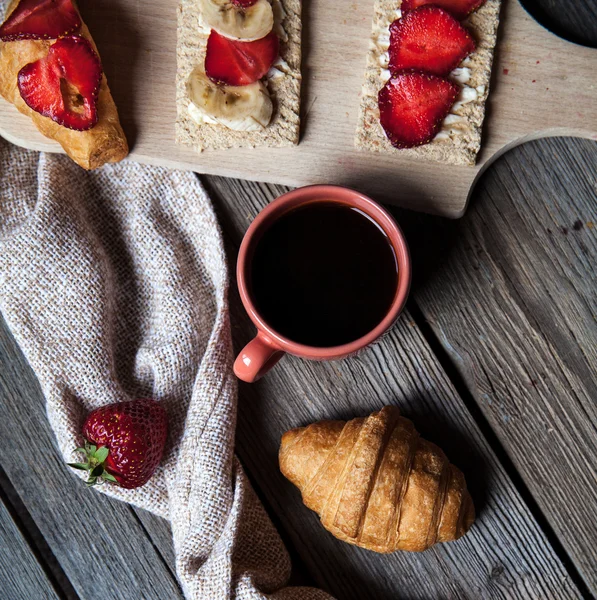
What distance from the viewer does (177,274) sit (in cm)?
118

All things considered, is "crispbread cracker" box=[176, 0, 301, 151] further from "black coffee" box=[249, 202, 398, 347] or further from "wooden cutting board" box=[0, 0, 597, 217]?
"black coffee" box=[249, 202, 398, 347]

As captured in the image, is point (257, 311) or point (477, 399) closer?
point (257, 311)

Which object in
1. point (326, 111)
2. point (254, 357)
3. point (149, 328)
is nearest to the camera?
point (254, 357)

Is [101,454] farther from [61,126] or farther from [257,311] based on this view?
[61,126]

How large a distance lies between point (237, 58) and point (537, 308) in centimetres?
72

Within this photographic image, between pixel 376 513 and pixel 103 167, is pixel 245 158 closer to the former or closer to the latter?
pixel 103 167

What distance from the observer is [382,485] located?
3.46 ft

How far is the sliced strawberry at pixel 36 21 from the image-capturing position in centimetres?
102

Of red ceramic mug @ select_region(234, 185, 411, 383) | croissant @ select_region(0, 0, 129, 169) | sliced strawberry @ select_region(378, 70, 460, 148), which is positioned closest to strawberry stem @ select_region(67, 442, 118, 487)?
red ceramic mug @ select_region(234, 185, 411, 383)

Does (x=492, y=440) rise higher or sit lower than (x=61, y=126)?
lower

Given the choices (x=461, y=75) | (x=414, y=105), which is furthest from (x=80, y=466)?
(x=461, y=75)

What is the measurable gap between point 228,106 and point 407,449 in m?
0.67

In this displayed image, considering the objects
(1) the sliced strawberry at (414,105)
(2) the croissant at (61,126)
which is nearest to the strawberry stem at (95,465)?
(2) the croissant at (61,126)

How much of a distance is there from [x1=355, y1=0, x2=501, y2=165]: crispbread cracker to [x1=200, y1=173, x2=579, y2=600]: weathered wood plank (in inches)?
8.8
